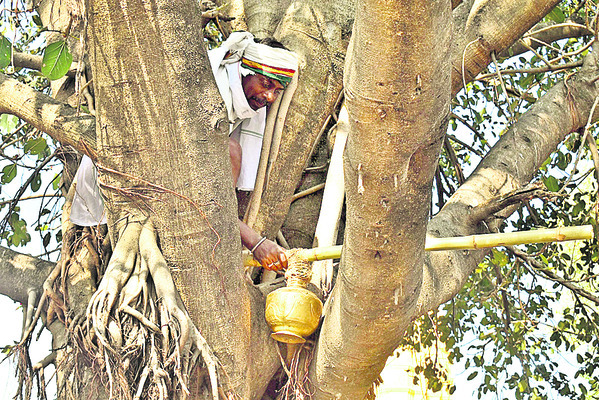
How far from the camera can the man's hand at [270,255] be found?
273cm

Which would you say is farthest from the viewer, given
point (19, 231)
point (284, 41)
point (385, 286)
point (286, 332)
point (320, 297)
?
point (19, 231)

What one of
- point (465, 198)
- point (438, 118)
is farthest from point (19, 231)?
point (438, 118)

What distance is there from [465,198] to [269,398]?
1133 millimetres

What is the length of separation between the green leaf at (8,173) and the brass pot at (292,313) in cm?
164

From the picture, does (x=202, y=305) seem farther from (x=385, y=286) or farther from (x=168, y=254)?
(x=385, y=286)

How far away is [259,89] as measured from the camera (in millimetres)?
2918

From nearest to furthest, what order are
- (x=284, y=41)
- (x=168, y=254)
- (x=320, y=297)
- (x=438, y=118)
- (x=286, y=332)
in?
(x=438, y=118)
(x=168, y=254)
(x=286, y=332)
(x=320, y=297)
(x=284, y=41)

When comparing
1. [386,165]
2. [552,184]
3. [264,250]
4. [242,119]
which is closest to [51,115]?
[242,119]

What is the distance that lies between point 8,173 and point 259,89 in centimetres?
141

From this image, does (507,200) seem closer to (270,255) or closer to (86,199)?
(270,255)

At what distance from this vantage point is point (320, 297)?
2.78 m

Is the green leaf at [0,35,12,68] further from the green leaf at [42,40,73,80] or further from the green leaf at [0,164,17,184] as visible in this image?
the green leaf at [0,164,17,184]

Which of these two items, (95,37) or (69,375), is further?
(69,375)

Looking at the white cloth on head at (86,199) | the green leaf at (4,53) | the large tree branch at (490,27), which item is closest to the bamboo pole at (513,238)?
the large tree branch at (490,27)
